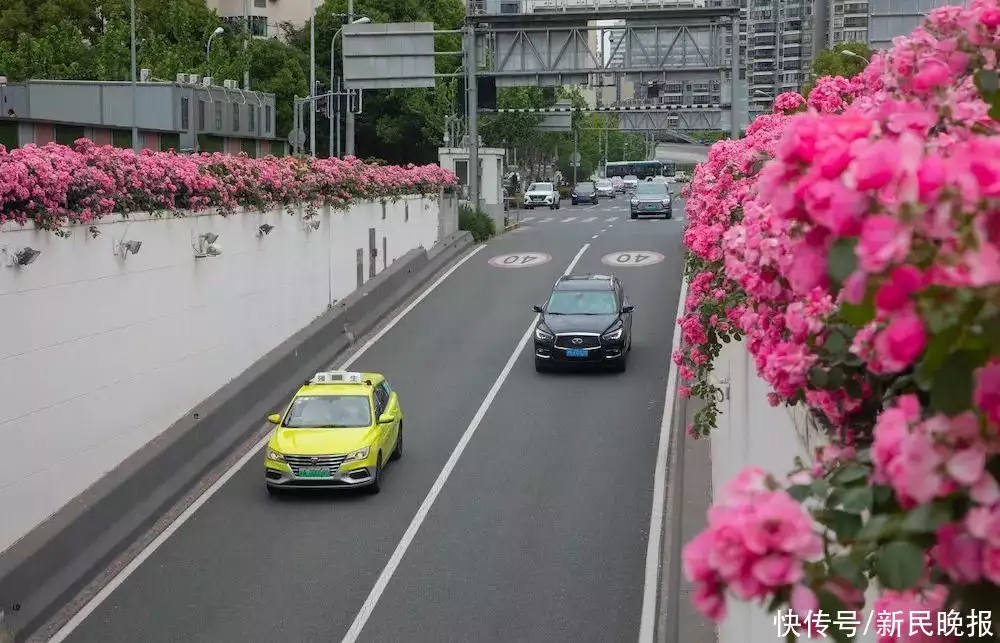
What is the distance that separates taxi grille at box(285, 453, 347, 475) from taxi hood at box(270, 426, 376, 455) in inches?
2.2

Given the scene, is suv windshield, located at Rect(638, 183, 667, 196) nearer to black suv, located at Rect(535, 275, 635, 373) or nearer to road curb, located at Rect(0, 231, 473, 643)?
road curb, located at Rect(0, 231, 473, 643)

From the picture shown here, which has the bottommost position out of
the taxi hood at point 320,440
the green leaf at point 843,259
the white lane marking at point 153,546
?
the white lane marking at point 153,546

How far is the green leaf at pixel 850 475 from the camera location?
340cm

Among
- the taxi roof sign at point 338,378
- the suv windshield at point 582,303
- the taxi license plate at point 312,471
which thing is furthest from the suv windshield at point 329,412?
the suv windshield at point 582,303

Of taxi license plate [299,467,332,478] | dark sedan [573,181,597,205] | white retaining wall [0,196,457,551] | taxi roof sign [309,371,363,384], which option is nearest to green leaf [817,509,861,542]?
white retaining wall [0,196,457,551]

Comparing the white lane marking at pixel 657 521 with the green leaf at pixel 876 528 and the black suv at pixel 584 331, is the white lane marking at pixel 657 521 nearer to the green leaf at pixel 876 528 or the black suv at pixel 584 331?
the black suv at pixel 584 331

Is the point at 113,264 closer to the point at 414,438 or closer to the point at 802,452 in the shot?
the point at 414,438

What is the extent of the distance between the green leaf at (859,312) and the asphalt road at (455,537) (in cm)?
1089

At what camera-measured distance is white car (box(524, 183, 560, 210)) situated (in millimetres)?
79500

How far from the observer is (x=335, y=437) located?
62.1 feet

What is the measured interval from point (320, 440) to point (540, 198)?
61.8m

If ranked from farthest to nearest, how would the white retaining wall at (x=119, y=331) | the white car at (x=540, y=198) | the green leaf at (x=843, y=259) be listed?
the white car at (x=540, y=198)
the white retaining wall at (x=119, y=331)
the green leaf at (x=843, y=259)

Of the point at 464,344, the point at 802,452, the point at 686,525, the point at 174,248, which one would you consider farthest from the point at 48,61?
the point at 802,452

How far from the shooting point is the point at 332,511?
60.1 feet
